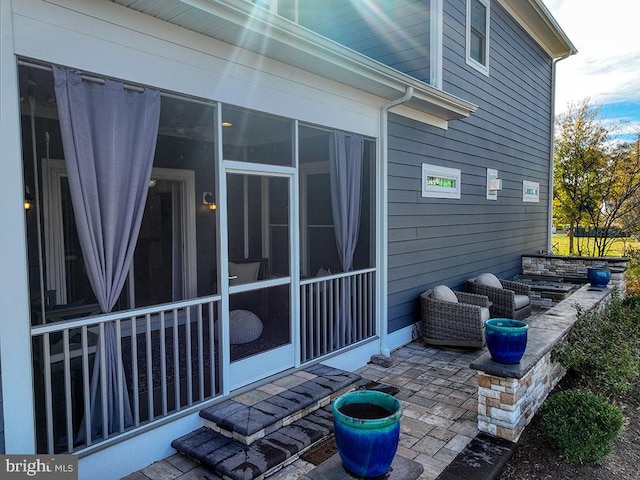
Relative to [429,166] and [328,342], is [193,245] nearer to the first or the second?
[328,342]

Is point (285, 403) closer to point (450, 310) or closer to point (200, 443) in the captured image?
point (200, 443)

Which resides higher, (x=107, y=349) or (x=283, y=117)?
(x=283, y=117)

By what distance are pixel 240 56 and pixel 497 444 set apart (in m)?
3.47

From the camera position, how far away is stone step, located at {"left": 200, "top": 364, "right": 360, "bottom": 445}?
9.75 feet

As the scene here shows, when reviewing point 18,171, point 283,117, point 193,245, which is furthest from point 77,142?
point 193,245

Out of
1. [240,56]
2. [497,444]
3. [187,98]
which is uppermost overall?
[240,56]

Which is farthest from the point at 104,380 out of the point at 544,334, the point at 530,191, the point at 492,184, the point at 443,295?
the point at 530,191

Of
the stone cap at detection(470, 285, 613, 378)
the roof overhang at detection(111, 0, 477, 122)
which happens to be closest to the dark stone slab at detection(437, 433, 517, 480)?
the stone cap at detection(470, 285, 613, 378)

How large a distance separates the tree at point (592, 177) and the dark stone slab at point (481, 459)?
981 centimetres

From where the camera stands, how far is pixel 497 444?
3.07 m

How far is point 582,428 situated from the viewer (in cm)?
298

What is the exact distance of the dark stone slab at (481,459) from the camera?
2711mm

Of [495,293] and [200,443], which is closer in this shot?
[200,443]

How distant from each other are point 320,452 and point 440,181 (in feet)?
14.2
